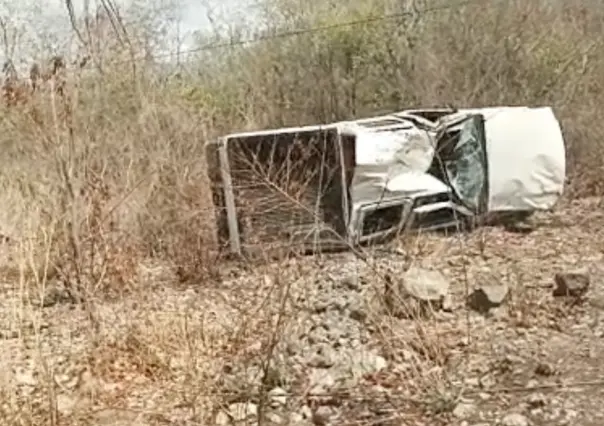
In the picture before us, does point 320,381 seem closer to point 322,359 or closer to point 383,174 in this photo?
point 322,359

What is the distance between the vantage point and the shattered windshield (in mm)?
11398

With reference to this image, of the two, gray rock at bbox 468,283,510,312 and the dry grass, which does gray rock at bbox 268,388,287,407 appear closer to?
the dry grass

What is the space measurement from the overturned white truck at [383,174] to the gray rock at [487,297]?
185 centimetres

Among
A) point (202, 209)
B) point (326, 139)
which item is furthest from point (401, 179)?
point (202, 209)

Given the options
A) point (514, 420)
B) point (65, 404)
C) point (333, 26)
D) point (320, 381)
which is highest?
point (333, 26)

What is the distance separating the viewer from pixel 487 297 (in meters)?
7.36

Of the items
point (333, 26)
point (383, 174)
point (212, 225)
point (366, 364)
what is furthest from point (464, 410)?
point (333, 26)

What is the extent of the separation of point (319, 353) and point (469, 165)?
5680 millimetres

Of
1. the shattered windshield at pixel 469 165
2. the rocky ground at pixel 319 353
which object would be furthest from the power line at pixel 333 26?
the rocky ground at pixel 319 353

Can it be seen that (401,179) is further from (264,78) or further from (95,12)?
(95,12)

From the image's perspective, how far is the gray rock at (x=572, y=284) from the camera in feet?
25.0

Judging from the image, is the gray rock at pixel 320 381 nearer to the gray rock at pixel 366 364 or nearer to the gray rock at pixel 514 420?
the gray rock at pixel 366 364

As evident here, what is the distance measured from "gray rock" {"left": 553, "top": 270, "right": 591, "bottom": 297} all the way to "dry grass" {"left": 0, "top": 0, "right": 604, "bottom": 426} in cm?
18

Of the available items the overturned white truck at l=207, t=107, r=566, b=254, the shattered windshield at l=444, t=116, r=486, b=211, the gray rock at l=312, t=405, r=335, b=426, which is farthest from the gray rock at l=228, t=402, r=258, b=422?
the shattered windshield at l=444, t=116, r=486, b=211
